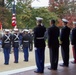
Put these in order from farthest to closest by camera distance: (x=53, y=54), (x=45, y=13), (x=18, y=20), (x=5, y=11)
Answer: (x=45, y=13) → (x=18, y=20) → (x=5, y=11) → (x=53, y=54)

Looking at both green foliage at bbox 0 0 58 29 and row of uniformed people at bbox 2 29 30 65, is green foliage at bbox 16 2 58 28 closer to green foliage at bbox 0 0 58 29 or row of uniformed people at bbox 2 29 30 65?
green foliage at bbox 0 0 58 29

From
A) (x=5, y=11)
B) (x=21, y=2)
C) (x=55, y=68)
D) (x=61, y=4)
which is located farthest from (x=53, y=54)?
(x=61, y=4)

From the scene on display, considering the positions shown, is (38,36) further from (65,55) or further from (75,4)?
(75,4)

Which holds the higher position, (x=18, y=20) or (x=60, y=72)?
Result: (x=18, y=20)

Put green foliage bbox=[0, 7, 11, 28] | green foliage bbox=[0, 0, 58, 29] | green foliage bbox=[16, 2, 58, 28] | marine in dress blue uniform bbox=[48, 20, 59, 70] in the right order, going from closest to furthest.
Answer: marine in dress blue uniform bbox=[48, 20, 59, 70]
green foliage bbox=[0, 7, 11, 28]
green foliage bbox=[0, 0, 58, 29]
green foliage bbox=[16, 2, 58, 28]

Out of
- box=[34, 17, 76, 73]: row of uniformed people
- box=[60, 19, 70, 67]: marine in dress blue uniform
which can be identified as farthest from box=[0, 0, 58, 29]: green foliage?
box=[34, 17, 76, 73]: row of uniformed people

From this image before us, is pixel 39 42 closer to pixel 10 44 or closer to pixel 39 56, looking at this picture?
pixel 39 56

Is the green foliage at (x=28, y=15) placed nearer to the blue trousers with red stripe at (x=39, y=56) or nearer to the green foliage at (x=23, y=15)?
the green foliage at (x=23, y=15)

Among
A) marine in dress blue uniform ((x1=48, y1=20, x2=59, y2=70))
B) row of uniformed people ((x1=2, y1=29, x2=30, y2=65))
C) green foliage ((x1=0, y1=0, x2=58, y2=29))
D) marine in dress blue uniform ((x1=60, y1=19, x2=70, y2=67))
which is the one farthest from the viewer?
green foliage ((x1=0, y1=0, x2=58, y2=29))

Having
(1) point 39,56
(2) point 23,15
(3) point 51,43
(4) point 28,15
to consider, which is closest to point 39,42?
(1) point 39,56

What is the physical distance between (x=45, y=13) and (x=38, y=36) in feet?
92.4

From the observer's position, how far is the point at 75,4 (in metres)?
43.9

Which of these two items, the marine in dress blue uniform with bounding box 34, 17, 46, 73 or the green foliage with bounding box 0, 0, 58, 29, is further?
the green foliage with bounding box 0, 0, 58, 29

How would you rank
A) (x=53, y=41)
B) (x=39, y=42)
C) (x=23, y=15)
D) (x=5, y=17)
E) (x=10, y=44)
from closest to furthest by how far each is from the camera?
(x=39, y=42), (x=53, y=41), (x=10, y=44), (x=5, y=17), (x=23, y=15)
